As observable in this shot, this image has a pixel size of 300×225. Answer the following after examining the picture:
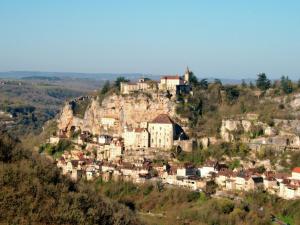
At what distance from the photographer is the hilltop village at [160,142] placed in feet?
128

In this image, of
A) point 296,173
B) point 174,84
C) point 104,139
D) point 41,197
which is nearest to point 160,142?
point 104,139

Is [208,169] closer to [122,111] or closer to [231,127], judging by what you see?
[231,127]

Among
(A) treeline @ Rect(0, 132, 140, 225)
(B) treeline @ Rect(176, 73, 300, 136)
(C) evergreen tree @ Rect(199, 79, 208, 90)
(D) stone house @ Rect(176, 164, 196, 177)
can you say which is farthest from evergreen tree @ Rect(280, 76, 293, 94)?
(A) treeline @ Rect(0, 132, 140, 225)

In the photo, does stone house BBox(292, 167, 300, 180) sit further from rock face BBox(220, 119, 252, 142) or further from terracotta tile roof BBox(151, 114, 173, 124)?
terracotta tile roof BBox(151, 114, 173, 124)

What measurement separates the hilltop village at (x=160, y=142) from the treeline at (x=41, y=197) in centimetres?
1279

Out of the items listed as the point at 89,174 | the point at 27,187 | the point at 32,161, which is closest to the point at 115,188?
the point at 89,174

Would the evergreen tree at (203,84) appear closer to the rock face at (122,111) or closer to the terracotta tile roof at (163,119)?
the rock face at (122,111)

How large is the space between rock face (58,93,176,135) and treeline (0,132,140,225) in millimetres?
20860

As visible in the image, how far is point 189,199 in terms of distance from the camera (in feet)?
122

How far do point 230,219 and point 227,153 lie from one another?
10.5m

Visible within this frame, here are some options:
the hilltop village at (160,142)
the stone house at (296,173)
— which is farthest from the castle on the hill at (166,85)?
the stone house at (296,173)

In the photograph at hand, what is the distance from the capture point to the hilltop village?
39.0 meters

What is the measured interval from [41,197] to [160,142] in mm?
22774

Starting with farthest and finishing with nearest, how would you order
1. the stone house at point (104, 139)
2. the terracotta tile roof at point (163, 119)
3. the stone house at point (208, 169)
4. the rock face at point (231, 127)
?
the stone house at point (104, 139), the terracotta tile roof at point (163, 119), the rock face at point (231, 127), the stone house at point (208, 169)
